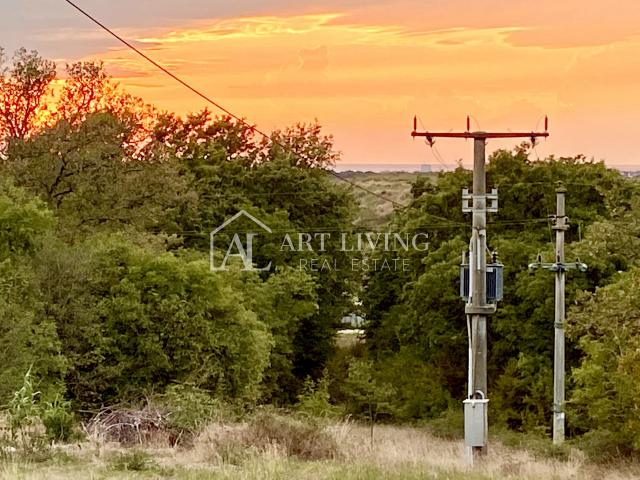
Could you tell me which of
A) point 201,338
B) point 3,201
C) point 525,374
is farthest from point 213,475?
point 525,374

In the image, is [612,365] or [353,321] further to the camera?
[353,321]

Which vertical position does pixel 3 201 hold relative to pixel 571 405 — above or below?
above

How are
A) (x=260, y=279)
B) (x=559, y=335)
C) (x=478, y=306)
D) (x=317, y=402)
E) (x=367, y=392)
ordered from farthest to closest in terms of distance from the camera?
(x=260, y=279)
(x=367, y=392)
(x=317, y=402)
(x=559, y=335)
(x=478, y=306)

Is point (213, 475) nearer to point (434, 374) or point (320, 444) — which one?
point (320, 444)

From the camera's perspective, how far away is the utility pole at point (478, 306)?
15.7 meters

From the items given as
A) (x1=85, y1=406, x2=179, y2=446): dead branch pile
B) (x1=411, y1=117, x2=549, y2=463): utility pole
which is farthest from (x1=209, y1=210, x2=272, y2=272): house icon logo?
(x1=85, y1=406, x2=179, y2=446): dead branch pile

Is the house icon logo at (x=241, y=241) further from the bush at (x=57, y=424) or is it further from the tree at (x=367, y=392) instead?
the bush at (x=57, y=424)

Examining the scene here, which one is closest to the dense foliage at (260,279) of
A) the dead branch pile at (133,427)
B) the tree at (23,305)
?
the tree at (23,305)

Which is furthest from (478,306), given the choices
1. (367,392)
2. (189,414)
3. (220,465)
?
(367,392)

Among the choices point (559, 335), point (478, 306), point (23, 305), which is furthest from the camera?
point (559, 335)

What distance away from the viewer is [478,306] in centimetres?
1588

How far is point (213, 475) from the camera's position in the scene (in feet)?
29.3

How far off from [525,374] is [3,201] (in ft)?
60.7
